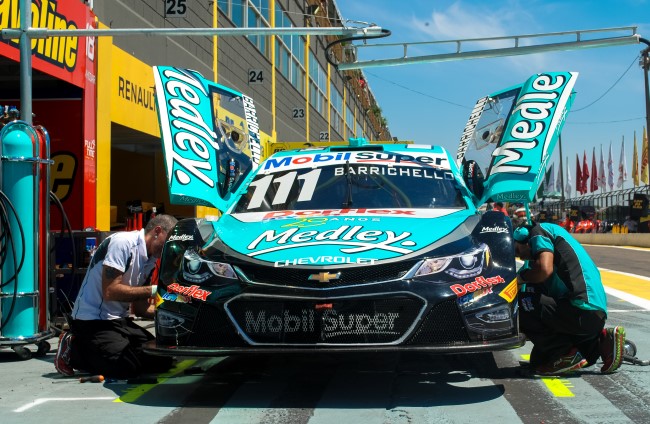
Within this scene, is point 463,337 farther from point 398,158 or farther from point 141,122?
point 141,122

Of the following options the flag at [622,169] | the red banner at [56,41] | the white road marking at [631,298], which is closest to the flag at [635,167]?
the flag at [622,169]

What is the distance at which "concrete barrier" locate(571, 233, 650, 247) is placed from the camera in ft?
102

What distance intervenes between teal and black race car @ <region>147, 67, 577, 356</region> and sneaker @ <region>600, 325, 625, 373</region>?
110cm

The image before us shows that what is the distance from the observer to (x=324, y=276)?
4281 mm

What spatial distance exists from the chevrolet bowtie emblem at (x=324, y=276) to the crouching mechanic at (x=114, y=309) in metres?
1.51

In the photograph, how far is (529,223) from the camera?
5.40m

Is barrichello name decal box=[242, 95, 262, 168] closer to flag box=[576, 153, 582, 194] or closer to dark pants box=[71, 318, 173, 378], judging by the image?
dark pants box=[71, 318, 173, 378]

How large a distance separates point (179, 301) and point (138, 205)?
8.88 metres

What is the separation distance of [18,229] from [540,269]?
14.2ft

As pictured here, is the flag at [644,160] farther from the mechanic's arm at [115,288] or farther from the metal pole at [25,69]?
the mechanic's arm at [115,288]

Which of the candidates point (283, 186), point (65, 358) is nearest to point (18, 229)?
point (65, 358)

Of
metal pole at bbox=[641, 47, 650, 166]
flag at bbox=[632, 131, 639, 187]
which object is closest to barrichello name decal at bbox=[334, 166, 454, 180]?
metal pole at bbox=[641, 47, 650, 166]

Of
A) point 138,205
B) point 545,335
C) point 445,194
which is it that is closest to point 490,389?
point 545,335

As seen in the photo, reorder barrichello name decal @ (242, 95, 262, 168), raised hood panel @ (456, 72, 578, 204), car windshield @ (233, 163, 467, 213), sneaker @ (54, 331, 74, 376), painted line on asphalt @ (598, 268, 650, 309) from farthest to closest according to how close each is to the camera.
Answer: painted line on asphalt @ (598, 268, 650, 309)
barrichello name decal @ (242, 95, 262, 168)
raised hood panel @ (456, 72, 578, 204)
car windshield @ (233, 163, 467, 213)
sneaker @ (54, 331, 74, 376)
